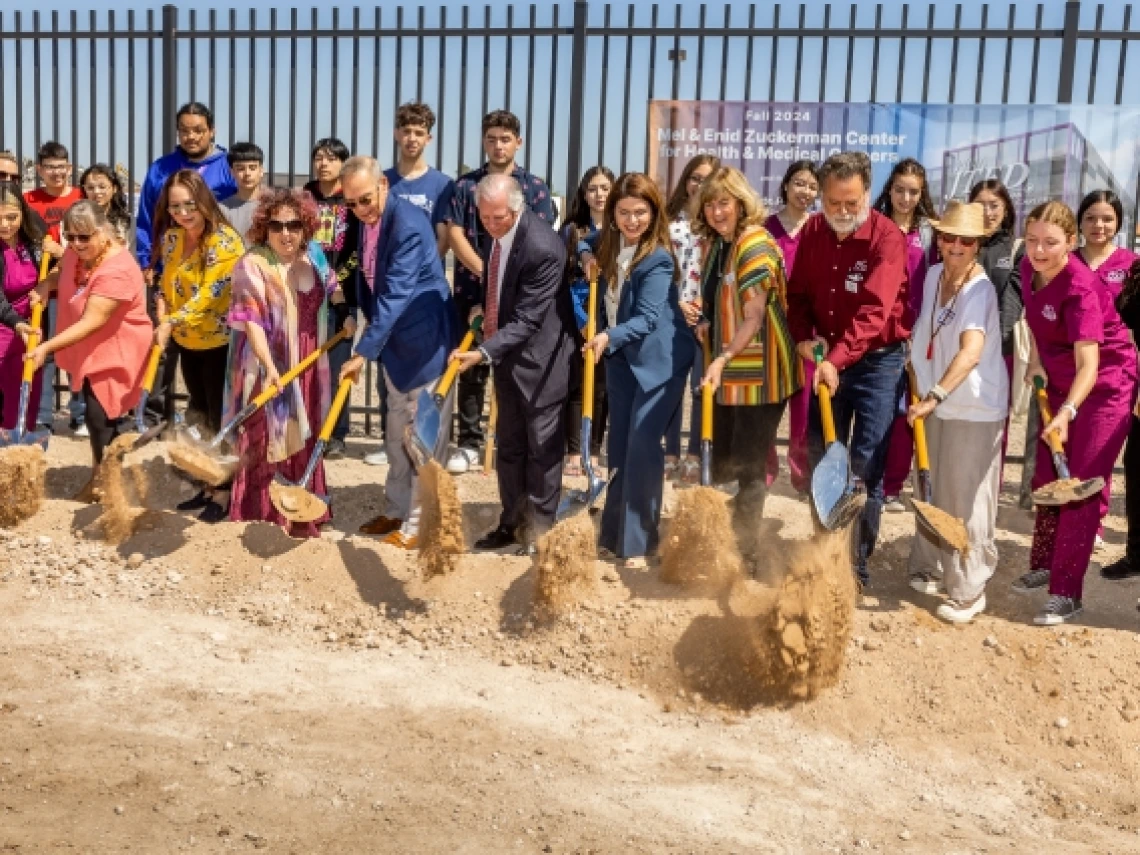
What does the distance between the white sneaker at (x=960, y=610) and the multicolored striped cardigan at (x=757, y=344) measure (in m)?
1.18

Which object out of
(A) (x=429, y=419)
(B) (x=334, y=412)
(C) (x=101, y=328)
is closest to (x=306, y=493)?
(B) (x=334, y=412)

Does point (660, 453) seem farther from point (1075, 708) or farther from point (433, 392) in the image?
point (1075, 708)

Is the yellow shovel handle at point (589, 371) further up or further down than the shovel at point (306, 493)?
further up

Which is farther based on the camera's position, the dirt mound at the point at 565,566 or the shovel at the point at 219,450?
the shovel at the point at 219,450

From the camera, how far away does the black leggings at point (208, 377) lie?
7.49 m

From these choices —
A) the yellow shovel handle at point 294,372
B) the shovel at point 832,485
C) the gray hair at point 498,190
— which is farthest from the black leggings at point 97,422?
the shovel at point 832,485

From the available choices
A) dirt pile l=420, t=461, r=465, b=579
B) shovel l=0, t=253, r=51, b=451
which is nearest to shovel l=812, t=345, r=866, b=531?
dirt pile l=420, t=461, r=465, b=579

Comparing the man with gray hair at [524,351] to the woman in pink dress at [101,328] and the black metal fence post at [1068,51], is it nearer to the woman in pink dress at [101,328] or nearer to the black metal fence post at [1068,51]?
the woman in pink dress at [101,328]

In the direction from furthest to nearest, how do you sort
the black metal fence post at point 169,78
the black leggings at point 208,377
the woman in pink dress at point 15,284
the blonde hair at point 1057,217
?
the black metal fence post at point 169,78 → the woman in pink dress at point 15,284 → the black leggings at point 208,377 → the blonde hair at point 1057,217

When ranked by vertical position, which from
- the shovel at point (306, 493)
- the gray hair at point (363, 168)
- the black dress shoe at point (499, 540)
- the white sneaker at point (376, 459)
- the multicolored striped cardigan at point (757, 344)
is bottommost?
the black dress shoe at point (499, 540)

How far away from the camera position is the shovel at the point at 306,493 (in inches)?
254

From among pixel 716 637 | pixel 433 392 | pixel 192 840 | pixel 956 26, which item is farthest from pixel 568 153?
pixel 192 840

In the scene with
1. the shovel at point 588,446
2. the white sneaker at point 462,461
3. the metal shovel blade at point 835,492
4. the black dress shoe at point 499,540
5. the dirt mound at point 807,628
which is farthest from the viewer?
the white sneaker at point 462,461

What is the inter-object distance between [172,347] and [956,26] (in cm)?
551
